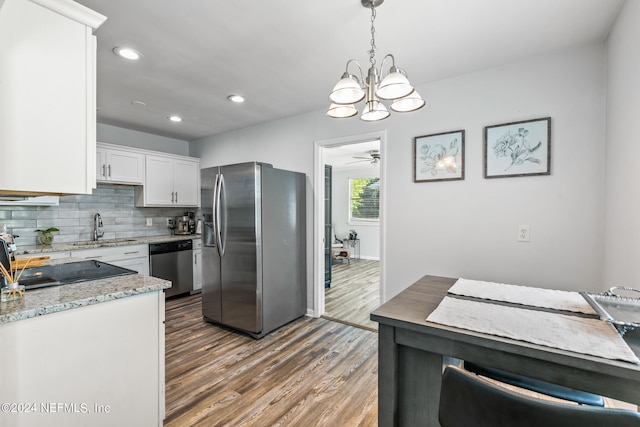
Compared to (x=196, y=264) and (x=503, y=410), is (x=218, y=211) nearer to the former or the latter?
(x=196, y=264)

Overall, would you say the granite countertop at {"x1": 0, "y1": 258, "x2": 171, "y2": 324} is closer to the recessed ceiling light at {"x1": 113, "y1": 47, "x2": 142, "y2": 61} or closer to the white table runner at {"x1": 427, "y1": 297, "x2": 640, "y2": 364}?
the white table runner at {"x1": 427, "y1": 297, "x2": 640, "y2": 364}

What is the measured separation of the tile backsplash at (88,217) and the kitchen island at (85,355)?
2714 millimetres

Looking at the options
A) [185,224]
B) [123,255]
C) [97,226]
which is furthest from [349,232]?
[97,226]

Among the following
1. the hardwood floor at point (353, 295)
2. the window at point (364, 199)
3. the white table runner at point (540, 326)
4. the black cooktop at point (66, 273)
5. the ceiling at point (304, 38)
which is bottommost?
the hardwood floor at point (353, 295)

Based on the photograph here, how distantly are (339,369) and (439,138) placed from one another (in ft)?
6.91

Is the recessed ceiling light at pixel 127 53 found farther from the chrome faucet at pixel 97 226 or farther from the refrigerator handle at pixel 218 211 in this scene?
the chrome faucet at pixel 97 226

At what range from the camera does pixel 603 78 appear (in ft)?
6.46

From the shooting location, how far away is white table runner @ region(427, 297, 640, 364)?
3.12 feet

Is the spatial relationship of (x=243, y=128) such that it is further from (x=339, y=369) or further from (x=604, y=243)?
(x=604, y=243)

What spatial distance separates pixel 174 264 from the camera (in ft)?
13.2

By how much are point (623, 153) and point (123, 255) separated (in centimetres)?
455

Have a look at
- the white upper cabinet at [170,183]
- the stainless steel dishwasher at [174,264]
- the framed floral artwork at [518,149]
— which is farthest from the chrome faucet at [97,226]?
the framed floral artwork at [518,149]

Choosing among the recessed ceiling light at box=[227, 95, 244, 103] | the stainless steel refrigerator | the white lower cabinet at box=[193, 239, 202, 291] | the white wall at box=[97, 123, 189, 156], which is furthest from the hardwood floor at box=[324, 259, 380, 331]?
the white wall at box=[97, 123, 189, 156]

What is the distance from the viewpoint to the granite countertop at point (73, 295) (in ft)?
3.77
